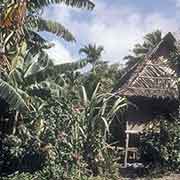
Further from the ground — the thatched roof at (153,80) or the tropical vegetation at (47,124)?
the thatched roof at (153,80)

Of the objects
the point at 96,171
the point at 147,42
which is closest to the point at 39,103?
the point at 96,171

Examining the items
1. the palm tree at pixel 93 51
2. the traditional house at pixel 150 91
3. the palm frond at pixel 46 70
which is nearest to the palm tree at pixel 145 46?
the palm tree at pixel 93 51

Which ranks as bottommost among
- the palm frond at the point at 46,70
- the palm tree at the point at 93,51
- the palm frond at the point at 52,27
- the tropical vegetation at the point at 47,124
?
the tropical vegetation at the point at 47,124

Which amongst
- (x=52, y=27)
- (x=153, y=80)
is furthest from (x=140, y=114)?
(x=52, y=27)

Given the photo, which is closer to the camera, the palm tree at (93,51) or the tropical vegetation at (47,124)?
the tropical vegetation at (47,124)

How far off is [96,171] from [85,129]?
3.78ft

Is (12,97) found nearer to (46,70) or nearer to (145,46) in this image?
(46,70)

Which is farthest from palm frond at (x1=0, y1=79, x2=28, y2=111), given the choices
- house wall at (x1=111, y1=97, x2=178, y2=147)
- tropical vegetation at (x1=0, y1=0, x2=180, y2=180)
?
house wall at (x1=111, y1=97, x2=178, y2=147)

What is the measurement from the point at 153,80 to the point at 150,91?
515 millimetres

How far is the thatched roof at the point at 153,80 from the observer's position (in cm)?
1831

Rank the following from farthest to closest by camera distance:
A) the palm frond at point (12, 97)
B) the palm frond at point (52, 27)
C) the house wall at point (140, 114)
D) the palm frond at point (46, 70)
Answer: the house wall at point (140, 114)
the palm frond at point (52, 27)
the palm frond at point (46, 70)
the palm frond at point (12, 97)

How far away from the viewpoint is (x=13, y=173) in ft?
45.7

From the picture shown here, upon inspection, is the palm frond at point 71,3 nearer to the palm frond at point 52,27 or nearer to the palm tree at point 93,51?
the palm frond at point 52,27

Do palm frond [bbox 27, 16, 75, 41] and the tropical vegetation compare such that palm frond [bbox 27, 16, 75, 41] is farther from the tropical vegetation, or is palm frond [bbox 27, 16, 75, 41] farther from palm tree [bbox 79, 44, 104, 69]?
palm tree [bbox 79, 44, 104, 69]
